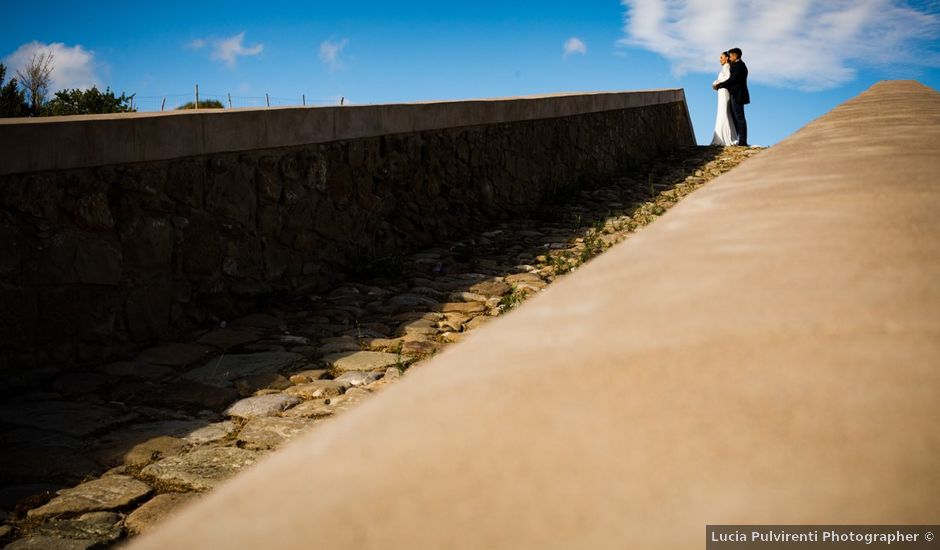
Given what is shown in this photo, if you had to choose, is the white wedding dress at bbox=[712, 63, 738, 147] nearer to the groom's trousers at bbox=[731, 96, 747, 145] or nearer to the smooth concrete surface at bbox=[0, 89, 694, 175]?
the groom's trousers at bbox=[731, 96, 747, 145]

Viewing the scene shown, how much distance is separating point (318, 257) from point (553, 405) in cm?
466

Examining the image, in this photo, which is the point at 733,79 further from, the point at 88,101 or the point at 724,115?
the point at 88,101

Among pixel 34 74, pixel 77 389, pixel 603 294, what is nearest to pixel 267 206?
pixel 77 389

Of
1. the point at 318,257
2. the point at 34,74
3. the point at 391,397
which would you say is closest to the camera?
the point at 391,397

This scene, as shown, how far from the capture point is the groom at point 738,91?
1347 centimetres

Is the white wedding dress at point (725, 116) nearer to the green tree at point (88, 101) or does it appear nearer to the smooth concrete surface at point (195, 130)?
the smooth concrete surface at point (195, 130)

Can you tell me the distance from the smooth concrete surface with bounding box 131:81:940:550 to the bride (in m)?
14.1

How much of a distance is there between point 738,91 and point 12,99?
1437 centimetres

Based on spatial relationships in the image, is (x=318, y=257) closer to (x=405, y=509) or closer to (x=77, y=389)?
(x=77, y=389)

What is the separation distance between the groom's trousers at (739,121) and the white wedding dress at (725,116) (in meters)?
0.07

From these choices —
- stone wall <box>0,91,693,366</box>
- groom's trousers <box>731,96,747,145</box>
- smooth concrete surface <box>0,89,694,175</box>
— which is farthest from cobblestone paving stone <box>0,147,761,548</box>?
groom's trousers <box>731,96,747,145</box>

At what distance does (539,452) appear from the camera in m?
0.32

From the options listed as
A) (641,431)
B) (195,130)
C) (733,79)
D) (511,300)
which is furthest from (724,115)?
(641,431)

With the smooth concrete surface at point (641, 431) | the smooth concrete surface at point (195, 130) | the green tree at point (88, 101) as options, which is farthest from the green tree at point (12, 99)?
the smooth concrete surface at point (641, 431)
